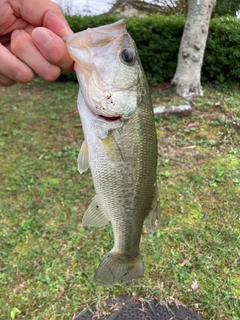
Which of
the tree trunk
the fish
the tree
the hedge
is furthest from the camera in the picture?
the tree

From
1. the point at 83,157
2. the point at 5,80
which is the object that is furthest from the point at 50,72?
the point at 83,157

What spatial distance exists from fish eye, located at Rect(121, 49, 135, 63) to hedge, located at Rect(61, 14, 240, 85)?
5.78 m

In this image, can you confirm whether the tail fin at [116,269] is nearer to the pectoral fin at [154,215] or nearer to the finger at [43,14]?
the pectoral fin at [154,215]

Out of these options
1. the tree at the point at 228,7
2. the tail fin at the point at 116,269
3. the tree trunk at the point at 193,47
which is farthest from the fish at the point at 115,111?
the tree at the point at 228,7

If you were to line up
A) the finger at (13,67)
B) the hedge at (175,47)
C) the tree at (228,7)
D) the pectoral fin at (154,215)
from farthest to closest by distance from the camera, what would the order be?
the tree at (228,7)
the hedge at (175,47)
the pectoral fin at (154,215)
the finger at (13,67)

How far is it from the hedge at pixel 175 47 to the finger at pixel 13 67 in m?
5.82

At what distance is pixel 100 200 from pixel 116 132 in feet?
1.18

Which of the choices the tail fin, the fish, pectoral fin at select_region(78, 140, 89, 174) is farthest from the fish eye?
the tail fin

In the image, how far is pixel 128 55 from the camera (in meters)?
1.47

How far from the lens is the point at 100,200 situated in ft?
5.36

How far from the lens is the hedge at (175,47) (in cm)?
670

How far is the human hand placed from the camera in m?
1.47

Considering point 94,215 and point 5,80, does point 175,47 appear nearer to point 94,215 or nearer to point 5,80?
point 5,80

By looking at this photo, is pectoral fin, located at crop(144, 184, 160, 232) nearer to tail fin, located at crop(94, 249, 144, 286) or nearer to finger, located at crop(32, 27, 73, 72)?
tail fin, located at crop(94, 249, 144, 286)
